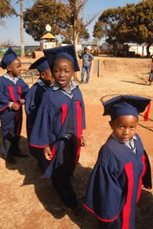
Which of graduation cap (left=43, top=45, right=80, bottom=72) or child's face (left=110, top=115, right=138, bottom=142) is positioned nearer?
child's face (left=110, top=115, right=138, bottom=142)

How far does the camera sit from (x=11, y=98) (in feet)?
16.6

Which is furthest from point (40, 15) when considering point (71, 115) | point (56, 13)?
point (71, 115)

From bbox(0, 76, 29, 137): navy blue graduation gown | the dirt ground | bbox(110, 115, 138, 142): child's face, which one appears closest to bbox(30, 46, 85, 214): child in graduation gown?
the dirt ground

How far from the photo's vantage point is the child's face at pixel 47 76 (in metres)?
4.52

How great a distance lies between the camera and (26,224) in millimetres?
3734

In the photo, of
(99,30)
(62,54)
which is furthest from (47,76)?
(99,30)

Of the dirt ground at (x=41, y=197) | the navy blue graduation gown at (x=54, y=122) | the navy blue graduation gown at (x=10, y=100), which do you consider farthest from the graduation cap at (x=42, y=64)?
the dirt ground at (x=41, y=197)

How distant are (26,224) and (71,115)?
53.9 inches

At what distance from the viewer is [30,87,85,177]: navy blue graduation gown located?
3554 mm

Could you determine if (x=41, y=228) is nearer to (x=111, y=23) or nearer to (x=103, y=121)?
(x=103, y=121)

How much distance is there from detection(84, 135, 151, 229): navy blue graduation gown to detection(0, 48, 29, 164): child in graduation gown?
8.08 ft

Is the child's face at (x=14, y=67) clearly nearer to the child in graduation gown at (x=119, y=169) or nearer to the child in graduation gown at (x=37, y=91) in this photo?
the child in graduation gown at (x=37, y=91)

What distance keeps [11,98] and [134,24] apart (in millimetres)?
35221

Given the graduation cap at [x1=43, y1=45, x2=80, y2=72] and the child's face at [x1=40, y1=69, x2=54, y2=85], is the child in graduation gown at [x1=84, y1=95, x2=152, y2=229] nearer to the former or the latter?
the graduation cap at [x1=43, y1=45, x2=80, y2=72]
